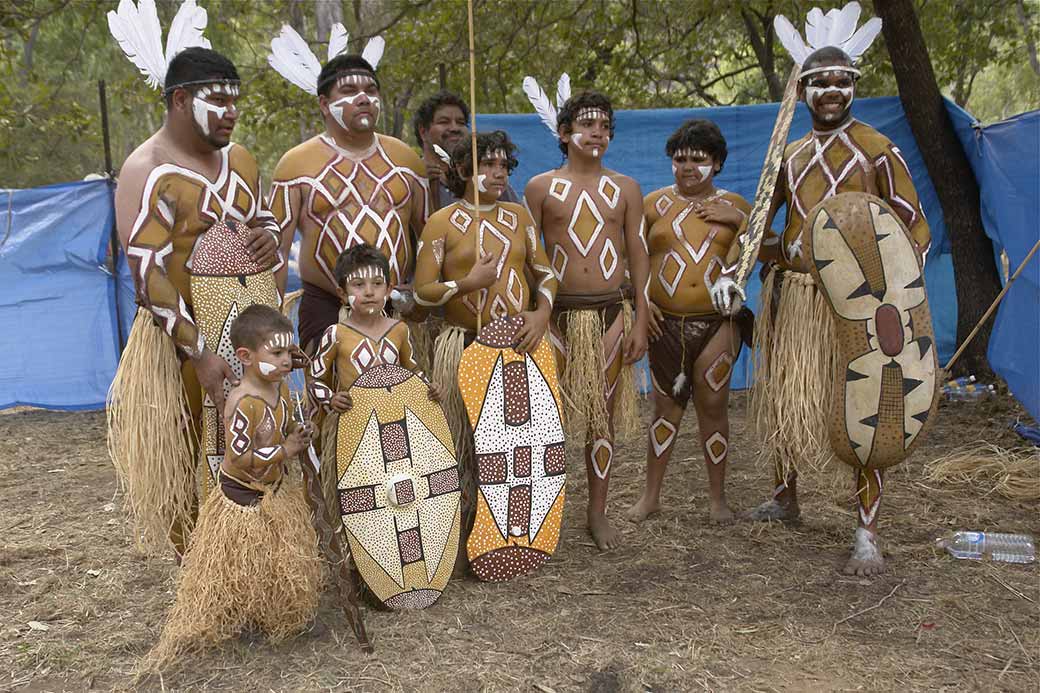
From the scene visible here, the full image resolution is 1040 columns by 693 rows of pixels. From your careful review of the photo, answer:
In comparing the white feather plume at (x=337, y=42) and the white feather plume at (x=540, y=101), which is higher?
the white feather plume at (x=337, y=42)

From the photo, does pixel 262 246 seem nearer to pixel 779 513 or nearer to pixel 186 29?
pixel 186 29

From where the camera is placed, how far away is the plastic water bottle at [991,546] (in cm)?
315

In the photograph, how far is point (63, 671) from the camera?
257 cm

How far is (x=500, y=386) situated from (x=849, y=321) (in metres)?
1.23

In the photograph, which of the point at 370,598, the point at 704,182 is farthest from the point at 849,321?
the point at 370,598

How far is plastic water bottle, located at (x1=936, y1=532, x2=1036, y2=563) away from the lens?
10.3 feet

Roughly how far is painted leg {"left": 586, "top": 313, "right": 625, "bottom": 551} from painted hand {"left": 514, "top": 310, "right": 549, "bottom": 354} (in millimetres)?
340

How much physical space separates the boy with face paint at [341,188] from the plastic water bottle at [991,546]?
2324mm

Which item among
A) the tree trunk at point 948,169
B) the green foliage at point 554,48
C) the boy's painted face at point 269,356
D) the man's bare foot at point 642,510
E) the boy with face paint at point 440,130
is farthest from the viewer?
the green foliage at point 554,48

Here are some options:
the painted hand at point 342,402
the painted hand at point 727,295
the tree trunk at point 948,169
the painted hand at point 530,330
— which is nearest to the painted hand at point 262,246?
the painted hand at point 342,402

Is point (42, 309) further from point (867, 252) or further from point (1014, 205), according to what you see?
point (1014, 205)

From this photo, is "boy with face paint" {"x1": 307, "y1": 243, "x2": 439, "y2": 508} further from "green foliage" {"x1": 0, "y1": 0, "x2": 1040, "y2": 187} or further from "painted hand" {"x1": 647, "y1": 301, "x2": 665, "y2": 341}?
"green foliage" {"x1": 0, "y1": 0, "x2": 1040, "y2": 187}

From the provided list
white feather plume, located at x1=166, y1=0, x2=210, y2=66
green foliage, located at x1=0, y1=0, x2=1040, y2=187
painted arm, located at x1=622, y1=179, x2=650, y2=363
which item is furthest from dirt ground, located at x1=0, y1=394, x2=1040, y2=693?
green foliage, located at x1=0, y1=0, x2=1040, y2=187

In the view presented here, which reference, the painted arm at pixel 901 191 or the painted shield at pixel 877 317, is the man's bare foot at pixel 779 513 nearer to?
the painted shield at pixel 877 317
